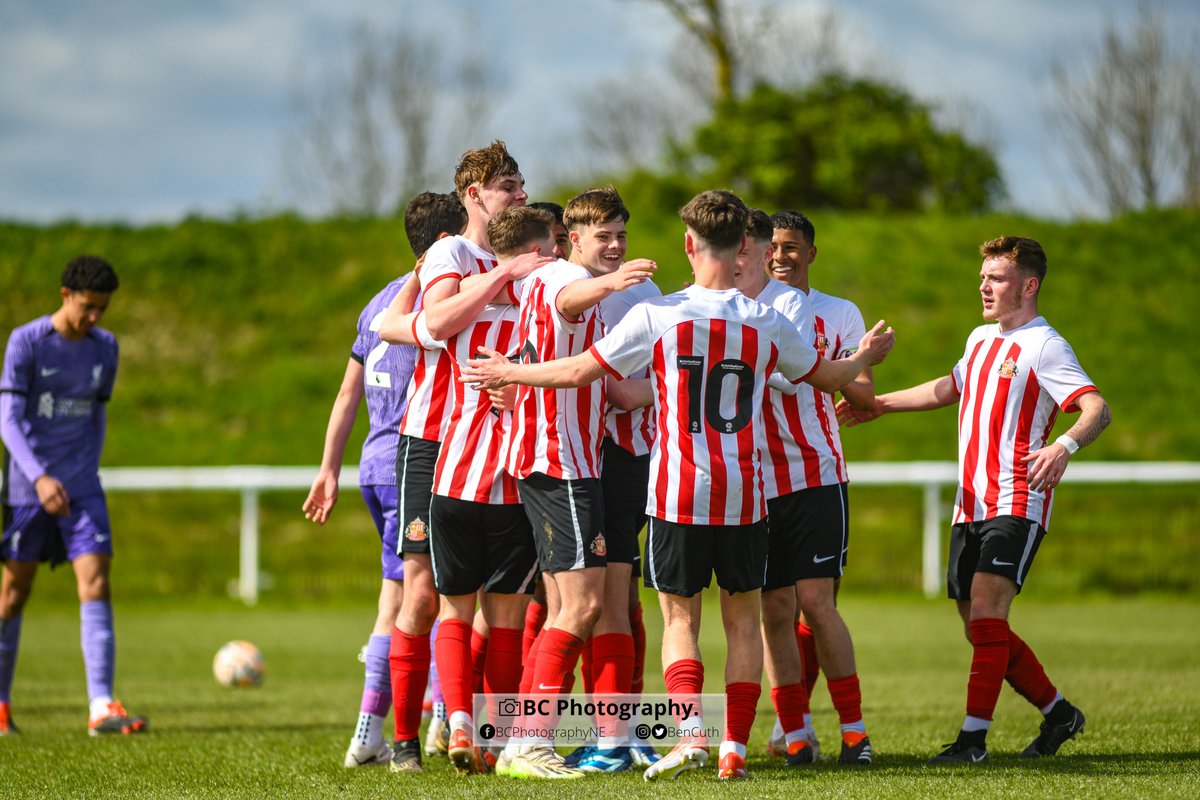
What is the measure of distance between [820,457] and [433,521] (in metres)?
1.51

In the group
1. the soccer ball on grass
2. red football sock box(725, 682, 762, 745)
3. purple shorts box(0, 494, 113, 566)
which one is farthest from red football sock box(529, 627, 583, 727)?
the soccer ball on grass

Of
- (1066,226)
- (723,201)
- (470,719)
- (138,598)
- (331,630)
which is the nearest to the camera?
(723,201)

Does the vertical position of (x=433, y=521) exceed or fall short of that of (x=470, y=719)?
it exceeds it

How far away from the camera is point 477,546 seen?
499 centimetres

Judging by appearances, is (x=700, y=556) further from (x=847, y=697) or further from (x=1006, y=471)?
(x=1006, y=471)

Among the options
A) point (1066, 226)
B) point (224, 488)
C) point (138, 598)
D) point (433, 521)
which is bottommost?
point (138, 598)

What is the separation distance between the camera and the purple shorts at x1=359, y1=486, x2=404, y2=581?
5.66 m

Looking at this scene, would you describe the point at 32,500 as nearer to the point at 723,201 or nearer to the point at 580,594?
the point at 580,594

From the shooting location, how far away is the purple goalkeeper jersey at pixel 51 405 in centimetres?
692

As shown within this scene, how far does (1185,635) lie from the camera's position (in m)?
11.1

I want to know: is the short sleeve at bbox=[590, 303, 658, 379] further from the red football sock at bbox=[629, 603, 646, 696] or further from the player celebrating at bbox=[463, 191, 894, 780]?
the red football sock at bbox=[629, 603, 646, 696]

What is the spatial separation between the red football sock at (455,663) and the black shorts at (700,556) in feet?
2.65

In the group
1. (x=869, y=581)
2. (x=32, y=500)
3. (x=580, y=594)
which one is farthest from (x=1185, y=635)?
(x=32, y=500)

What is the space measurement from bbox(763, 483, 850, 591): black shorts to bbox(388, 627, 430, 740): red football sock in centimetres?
138
